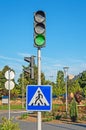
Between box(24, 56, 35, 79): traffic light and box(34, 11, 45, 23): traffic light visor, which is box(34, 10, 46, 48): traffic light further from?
box(24, 56, 35, 79): traffic light

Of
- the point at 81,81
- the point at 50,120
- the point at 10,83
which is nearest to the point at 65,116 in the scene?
the point at 50,120

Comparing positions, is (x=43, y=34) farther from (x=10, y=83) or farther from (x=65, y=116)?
(x=65, y=116)

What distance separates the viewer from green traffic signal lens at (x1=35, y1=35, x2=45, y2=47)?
10188mm

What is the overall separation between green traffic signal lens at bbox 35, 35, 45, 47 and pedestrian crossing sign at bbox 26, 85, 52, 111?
1.05m

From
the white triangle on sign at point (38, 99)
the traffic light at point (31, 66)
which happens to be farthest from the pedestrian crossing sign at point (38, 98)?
the traffic light at point (31, 66)

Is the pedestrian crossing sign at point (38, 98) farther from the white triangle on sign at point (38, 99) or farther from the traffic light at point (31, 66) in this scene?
the traffic light at point (31, 66)

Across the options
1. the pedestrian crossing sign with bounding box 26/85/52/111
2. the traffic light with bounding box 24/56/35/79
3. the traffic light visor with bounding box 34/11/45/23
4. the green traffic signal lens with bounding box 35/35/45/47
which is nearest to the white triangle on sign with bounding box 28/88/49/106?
the pedestrian crossing sign with bounding box 26/85/52/111

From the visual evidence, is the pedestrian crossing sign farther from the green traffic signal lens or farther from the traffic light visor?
the traffic light visor

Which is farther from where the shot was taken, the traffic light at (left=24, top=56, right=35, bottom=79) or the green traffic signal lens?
the traffic light at (left=24, top=56, right=35, bottom=79)

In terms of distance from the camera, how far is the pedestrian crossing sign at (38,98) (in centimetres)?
1021

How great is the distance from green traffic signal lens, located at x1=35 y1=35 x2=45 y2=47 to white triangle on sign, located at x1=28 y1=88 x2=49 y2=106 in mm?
1132

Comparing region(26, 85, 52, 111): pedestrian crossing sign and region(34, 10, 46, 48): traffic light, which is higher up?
region(34, 10, 46, 48): traffic light

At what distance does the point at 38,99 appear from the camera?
10.3 m

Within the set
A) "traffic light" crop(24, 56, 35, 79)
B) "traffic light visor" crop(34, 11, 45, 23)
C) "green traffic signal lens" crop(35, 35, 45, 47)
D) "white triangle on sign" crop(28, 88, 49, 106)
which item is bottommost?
"white triangle on sign" crop(28, 88, 49, 106)
